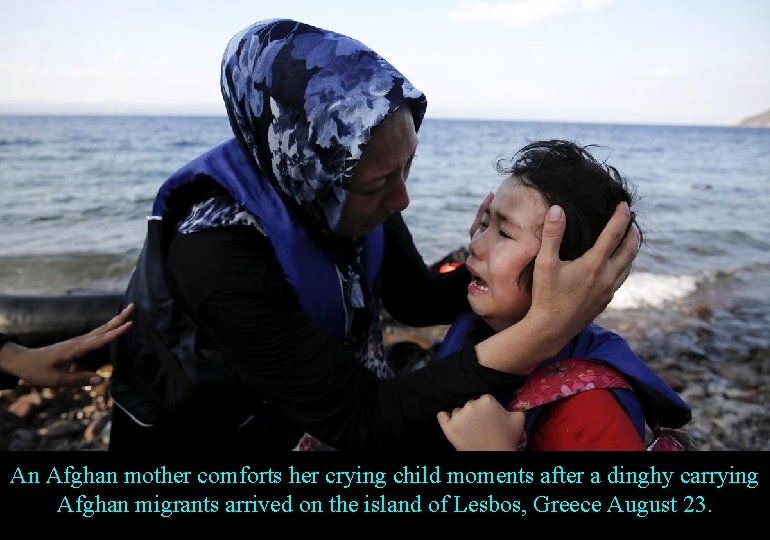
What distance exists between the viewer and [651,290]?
6.75 meters

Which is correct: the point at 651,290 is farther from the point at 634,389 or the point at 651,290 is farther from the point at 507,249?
the point at 507,249

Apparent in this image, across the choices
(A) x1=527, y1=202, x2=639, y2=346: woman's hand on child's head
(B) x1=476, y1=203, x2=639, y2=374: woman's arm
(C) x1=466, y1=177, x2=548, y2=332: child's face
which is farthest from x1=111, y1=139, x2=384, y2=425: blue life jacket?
(A) x1=527, y1=202, x2=639, y2=346: woman's hand on child's head

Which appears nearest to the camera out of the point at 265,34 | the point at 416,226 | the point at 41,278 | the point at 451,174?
the point at 265,34

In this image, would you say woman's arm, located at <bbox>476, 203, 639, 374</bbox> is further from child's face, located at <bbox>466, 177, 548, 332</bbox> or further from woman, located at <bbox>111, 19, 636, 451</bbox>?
child's face, located at <bbox>466, 177, 548, 332</bbox>

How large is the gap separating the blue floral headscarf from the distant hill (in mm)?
148401

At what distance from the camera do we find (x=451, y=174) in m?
20.0

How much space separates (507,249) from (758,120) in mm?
158372

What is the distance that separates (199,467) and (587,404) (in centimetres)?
125

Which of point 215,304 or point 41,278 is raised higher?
point 215,304

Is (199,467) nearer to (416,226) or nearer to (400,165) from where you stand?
(400,165)

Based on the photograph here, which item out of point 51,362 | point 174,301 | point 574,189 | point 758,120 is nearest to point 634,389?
point 574,189

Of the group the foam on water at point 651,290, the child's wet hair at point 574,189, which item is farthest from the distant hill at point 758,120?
the child's wet hair at point 574,189

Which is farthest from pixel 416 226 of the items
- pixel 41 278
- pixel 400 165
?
pixel 400 165

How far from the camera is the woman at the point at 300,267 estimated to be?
1510mm
